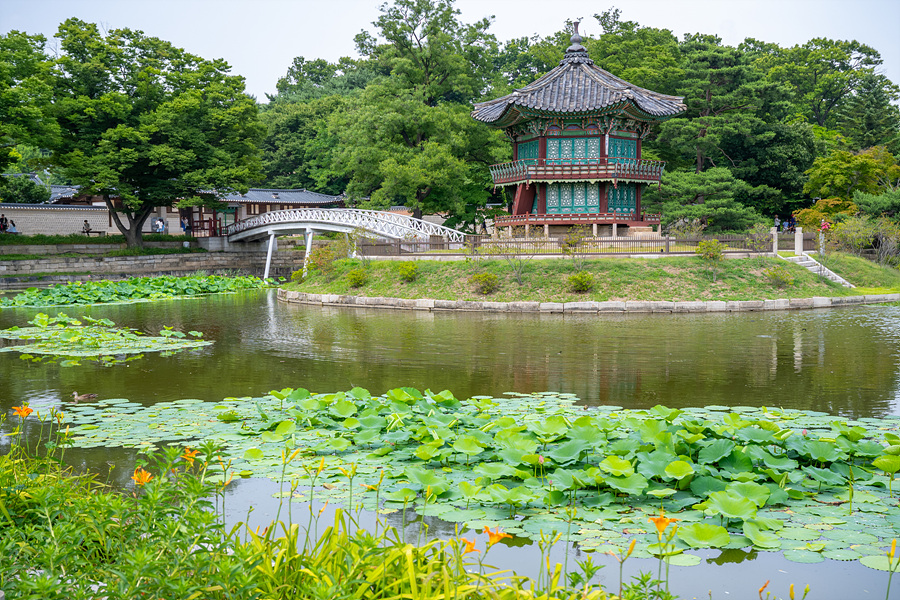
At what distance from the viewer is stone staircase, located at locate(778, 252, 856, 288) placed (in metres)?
24.1

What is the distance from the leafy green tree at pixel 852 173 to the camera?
109ft

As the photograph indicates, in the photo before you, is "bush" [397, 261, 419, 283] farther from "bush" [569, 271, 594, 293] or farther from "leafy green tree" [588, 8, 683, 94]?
"leafy green tree" [588, 8, 683, 94]

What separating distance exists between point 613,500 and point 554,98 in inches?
1110

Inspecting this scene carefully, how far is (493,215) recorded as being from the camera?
39.0 m

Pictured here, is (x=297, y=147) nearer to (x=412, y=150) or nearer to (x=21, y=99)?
(x=412, y=150)

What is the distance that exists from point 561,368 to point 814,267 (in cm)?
1666

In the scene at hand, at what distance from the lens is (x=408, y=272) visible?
24.4 metres

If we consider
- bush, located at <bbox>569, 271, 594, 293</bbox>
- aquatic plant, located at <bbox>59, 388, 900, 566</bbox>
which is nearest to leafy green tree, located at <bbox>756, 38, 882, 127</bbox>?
bush, located at <bbox>569, 271, 594, 293</bbox>

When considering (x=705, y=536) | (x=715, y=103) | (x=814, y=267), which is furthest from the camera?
(x=715, y=103)

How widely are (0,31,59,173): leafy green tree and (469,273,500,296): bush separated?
20778 millimetres

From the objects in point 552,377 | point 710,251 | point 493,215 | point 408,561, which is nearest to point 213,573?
point 408,561

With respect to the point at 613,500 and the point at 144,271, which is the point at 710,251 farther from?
the point at 144,271

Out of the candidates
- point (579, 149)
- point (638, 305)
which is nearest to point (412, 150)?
point (579, 149)

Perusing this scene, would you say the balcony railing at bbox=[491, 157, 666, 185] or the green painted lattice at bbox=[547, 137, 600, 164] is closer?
the balcony railing at bbox=[491, 157, 666, 185]
